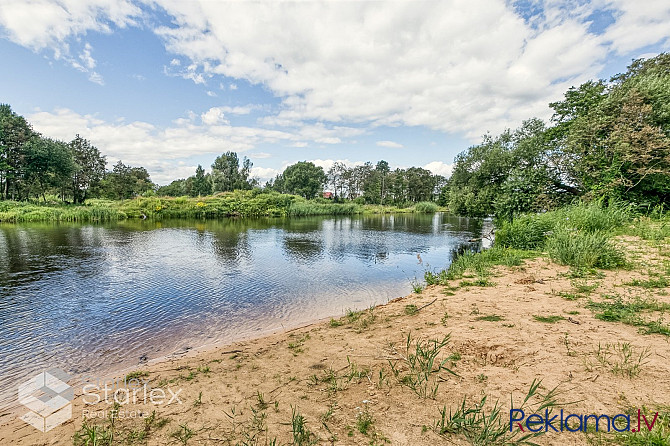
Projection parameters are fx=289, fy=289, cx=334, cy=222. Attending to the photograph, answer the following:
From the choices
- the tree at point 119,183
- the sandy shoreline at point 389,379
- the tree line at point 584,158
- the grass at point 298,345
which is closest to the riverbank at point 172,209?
the tree at point 119,183

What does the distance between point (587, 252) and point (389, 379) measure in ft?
27.4

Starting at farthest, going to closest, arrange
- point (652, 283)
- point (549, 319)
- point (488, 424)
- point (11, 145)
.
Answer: point (11, 145)
point (652, 283)
point (549, 319)
point (488, 424)

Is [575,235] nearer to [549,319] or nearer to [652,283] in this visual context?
[652,283]

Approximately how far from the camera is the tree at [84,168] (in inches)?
2036

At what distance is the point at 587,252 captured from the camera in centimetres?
855

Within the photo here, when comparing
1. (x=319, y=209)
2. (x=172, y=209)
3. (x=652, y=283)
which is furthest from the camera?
(x=319, y=209)

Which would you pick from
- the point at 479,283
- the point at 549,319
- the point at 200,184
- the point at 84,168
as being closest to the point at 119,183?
the point at 84,168

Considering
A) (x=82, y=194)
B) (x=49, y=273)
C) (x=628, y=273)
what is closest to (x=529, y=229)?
(x=628, y=273)

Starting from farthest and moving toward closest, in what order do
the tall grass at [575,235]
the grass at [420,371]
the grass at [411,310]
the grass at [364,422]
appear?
the tall grass at [575,235], the grass at [411,310], the grass at [420,371], the grass at [364,422]

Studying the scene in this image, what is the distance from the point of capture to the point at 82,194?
5331cm

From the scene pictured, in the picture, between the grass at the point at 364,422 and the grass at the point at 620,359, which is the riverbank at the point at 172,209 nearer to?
the grass at the point at 364,422

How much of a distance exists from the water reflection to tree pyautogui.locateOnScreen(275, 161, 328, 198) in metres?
62.1

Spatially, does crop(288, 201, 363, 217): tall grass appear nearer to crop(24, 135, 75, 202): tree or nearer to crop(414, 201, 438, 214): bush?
crop(414, 201, 438, 214): bush

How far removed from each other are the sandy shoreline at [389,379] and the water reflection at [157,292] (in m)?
1.78
